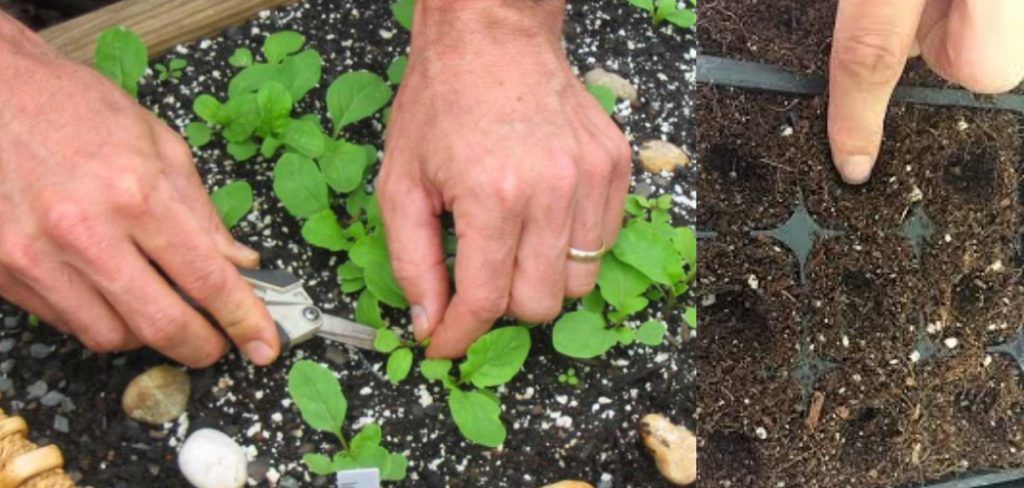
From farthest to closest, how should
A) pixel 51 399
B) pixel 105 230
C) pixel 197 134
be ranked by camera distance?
pixel 197 134 → pixel 51 399 → pixel 105 230

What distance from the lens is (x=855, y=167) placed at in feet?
3.58

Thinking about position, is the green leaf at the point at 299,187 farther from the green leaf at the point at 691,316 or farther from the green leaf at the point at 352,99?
the green leaf at the point at 691,316

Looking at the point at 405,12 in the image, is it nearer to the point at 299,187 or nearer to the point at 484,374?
the point at 299,187

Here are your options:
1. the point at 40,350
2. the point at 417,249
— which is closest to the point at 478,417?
the point at 417,249

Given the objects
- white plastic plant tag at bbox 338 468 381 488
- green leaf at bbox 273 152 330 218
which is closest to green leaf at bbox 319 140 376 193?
green leaf at bbox 273 152 330 218

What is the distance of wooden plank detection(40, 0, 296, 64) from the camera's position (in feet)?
3.15

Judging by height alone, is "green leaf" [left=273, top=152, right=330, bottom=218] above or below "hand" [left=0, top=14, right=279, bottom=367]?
below

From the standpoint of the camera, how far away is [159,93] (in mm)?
959

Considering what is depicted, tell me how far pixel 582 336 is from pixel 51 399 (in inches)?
16.0

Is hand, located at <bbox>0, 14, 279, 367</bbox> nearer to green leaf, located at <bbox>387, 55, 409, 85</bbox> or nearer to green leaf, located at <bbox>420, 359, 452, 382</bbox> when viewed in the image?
green leaf, located at <bbox>420, 359, 452, 382</bbox>

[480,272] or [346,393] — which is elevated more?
[480,272]

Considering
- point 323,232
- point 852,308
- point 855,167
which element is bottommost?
point 852,308

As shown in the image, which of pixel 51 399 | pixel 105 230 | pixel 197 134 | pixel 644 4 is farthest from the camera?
pixel 644 4

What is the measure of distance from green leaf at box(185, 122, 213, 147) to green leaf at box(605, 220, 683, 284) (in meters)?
0.36
